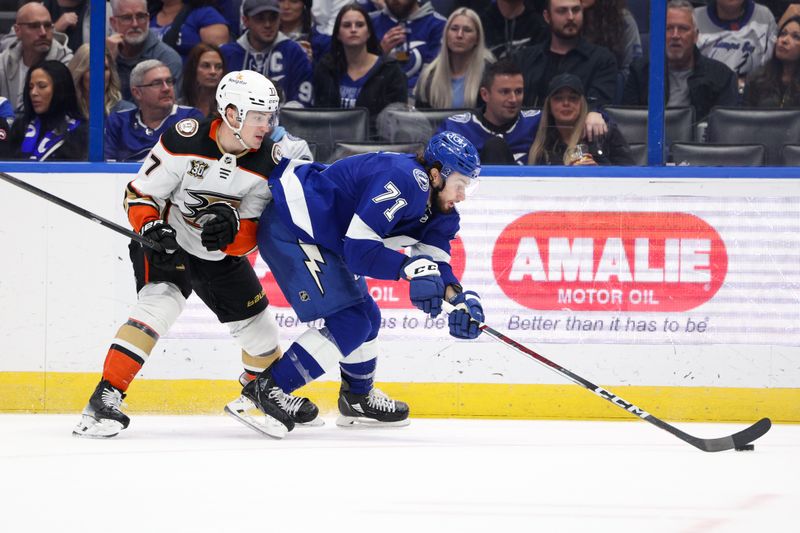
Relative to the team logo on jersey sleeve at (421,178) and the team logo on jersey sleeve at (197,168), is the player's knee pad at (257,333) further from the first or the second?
the team logo on jersey sleeve at (421,178)

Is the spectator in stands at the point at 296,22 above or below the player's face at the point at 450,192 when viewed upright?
above

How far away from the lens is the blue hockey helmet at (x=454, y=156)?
3525 millimetres

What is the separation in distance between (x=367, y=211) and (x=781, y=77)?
6.96 feet

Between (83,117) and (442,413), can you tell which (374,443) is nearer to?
(442,413)

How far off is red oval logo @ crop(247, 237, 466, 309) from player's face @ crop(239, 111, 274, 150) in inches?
33.4

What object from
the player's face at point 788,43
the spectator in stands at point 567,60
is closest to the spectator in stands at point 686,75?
the spectator in stands at point 567,60

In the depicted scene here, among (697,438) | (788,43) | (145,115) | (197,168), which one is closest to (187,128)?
(197,168)

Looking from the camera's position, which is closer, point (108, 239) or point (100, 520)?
point (100, 520)

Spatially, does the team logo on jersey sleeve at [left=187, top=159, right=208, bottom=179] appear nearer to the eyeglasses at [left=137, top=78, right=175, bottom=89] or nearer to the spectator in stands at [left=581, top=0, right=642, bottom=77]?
the eyeglasses at [left=137, top=78, right=175, bottom=89]

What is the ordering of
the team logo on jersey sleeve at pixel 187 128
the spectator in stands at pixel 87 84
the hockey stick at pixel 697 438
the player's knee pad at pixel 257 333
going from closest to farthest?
the hockey stick at pixel 697 438 → the team logo on jersey sleeve at pixel 187 128 → the player's knee pad at pixel 257 333 → the spectator in stands at pixel 87 84

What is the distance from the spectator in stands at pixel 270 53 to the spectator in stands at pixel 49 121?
693mm

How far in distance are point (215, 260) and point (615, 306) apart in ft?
5.14

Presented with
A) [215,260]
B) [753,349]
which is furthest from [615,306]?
[215,260]

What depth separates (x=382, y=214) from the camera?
345 centimetres
